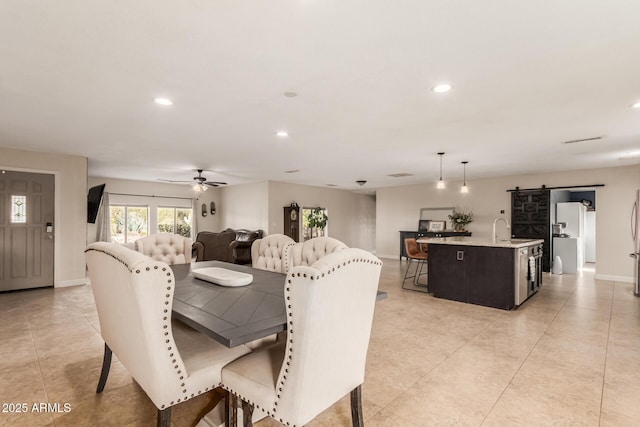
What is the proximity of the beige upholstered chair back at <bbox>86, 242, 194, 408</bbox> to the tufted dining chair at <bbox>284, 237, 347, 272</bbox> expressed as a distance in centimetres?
154

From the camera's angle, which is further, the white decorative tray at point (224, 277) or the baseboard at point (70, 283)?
the baseboard at point (70, 283)

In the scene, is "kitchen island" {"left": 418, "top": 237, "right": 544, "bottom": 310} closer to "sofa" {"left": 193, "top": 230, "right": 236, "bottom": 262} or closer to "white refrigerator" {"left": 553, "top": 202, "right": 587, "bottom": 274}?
"white refrigerator" {"left": 553, "top": 202, "right": 587, "bottom": 274}

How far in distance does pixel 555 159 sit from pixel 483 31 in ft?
16.7

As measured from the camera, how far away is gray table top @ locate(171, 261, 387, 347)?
144 centimetres

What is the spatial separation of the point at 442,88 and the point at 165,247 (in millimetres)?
3254

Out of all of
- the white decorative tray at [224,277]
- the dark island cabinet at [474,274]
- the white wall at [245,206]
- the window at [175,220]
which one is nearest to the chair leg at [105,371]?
the white decorative tray at [224,277]

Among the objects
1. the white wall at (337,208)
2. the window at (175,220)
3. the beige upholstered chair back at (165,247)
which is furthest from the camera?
the window at (175,220)

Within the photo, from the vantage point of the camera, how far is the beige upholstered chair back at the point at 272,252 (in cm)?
336

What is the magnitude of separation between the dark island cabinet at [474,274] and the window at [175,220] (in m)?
7.67

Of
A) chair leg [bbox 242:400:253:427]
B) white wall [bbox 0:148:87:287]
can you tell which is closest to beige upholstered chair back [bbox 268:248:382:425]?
chair leg [bbox 242:400:253:427]

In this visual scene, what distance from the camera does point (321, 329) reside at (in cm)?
133

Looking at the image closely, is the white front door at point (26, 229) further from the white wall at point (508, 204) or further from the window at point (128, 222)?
the white wall at point (508, 204)

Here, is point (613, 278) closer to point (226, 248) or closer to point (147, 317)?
point (226, 248)

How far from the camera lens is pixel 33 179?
5426 mm
